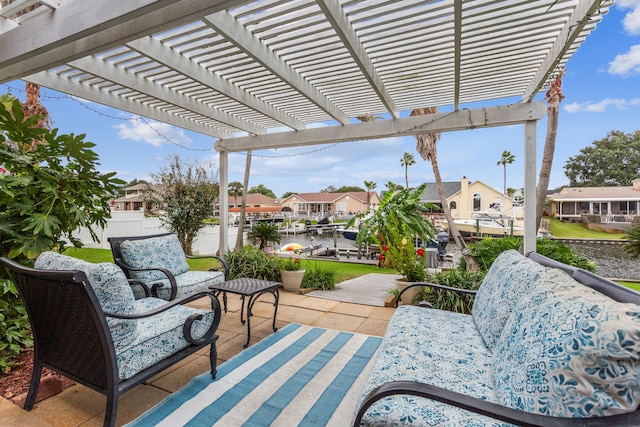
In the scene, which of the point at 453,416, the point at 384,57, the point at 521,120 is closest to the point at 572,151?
the point at 521,120

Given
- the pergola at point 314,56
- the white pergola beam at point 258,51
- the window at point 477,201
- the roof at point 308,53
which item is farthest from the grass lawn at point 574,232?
the white pergola beam at point 258,51

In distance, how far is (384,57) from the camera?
3477 mm

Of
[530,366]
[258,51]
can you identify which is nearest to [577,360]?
[530,366]

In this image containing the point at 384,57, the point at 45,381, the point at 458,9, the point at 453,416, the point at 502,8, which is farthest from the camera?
the point at 384,57

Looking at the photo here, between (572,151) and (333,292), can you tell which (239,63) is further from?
(572,151)

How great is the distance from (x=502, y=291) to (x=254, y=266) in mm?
4037

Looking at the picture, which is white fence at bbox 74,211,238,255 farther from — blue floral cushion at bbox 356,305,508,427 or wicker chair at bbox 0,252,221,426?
blue floral cushion at bbox 356,305,508,427

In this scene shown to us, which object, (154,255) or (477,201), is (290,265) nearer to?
(154,255)

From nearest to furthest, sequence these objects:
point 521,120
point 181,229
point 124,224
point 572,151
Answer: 1. point 521,120
2. point 181,229
3. point 124,224
4. point 572,151

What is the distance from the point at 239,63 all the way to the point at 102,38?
1.36 meters

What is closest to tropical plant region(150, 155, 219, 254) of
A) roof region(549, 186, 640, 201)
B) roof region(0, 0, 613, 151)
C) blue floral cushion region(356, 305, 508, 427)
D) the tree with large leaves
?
roof region(0, 0, 613, 151)

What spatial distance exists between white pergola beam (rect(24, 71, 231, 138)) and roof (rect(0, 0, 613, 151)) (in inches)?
0.7

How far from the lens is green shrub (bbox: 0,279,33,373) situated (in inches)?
93.4

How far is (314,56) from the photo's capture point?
350 cm
